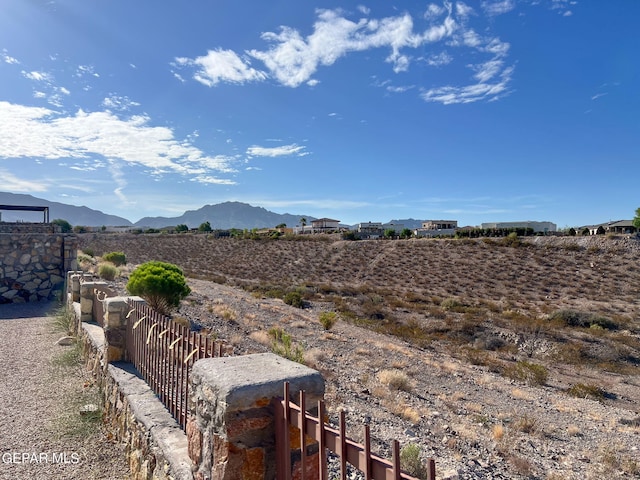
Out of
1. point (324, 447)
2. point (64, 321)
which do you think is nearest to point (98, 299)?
point (64, 321)

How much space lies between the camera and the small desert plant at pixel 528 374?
1296cm

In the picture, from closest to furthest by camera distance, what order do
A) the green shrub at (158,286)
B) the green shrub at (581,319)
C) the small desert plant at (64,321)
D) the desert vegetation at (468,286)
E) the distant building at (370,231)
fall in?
the small desert plant at (64,321), the green shrub at (158,286), the desert vegetation at (468,286), the green shrub at (581,319), the distant building at (370,231)

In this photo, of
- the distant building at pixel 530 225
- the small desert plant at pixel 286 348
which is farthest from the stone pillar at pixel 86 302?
the distant building at pixel 530 225

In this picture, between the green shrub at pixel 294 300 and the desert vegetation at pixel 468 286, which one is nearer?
the desert vegetation at pixel 468 286

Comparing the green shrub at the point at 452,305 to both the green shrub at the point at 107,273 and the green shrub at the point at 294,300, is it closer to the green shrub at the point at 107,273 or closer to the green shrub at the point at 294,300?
the green shrub at the point at 294,300

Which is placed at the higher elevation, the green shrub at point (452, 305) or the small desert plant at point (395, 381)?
the small desert plant at point (395, 381)

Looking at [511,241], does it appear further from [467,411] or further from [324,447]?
[324,447]

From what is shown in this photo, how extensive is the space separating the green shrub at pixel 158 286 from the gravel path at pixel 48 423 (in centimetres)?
372

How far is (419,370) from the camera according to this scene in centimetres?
1204

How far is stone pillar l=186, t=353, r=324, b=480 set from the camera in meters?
2.32

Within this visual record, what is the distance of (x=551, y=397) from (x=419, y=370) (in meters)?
3.57

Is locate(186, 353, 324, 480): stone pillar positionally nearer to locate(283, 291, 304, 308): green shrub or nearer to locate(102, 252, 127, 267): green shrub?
locate(283, 291, 304, 308): green shrub

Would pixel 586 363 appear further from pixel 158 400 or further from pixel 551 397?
pixel 158 400

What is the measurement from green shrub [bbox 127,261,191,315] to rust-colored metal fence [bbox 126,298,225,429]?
22.4ft
